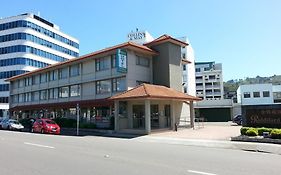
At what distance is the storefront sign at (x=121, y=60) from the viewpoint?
30.0m

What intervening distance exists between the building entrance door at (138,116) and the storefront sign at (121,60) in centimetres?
406

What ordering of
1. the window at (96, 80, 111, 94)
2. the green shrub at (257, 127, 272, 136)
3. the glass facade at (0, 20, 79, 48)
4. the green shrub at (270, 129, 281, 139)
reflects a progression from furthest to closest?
the glass facade at (0, 20, 79, 48) < the window at (96, 80, 111, 94) < the green shrub at (257, 127, 272, 136) < the green shrub at (270, 129, 281, 139)

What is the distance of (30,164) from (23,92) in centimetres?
4505

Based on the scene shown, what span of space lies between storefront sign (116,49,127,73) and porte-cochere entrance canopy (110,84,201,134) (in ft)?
8.56

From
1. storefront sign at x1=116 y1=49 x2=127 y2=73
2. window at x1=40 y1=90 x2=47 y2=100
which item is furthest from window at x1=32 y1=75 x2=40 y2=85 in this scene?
storefront sign at x1=116 y1=49 x2=127 y2=73

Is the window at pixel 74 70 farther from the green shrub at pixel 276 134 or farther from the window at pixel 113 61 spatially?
the green shrub at pixel 276 134

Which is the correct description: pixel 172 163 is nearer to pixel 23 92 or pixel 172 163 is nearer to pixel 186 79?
pixel 23 92

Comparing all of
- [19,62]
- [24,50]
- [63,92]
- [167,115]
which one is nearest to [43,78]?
[63,92]

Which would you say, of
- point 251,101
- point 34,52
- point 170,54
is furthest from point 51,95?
point 251,101

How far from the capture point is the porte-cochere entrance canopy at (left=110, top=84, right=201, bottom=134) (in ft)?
90.0

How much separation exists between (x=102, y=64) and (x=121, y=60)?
16.5 feet

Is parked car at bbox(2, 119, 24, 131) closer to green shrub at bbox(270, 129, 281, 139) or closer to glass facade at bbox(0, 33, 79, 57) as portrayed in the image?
green shrub at bbox(270, 129, 281, 139)

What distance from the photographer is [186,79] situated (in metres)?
72.6

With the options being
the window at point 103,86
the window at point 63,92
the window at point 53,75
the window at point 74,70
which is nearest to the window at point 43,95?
the window at point 53,75
